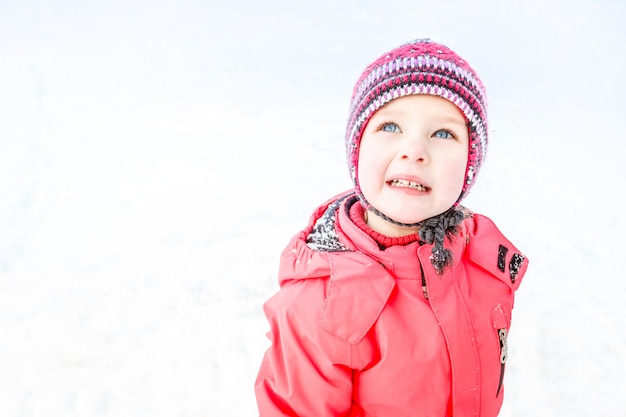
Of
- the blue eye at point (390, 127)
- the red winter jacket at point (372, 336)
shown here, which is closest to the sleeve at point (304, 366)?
the red winter jacket at point (372, 336)

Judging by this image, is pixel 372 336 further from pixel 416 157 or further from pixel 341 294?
pixel 416 157

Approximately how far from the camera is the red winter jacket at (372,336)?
1.22 m

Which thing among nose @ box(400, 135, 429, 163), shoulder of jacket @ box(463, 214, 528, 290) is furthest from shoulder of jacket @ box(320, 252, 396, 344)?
shoulder of jacket @ box(463, 214, 528, 290)

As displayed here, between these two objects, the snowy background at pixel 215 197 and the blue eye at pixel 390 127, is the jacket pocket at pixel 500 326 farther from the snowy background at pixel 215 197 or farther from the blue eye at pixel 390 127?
the snowy background at pixel 215 197

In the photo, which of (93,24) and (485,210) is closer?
(485,210)

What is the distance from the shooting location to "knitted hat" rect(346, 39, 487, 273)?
1.22m

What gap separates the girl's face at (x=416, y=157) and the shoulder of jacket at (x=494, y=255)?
0.30 meters

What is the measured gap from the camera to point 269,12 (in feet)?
30.1

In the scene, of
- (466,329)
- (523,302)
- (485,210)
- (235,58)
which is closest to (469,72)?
(466,329)

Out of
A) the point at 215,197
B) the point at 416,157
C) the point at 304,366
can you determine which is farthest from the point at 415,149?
the point at 215,197

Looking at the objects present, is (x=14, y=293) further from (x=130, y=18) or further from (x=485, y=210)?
(x=130, y=18)

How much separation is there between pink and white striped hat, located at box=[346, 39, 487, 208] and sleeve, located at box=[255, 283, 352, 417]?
0.37m

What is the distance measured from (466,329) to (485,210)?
2373mm

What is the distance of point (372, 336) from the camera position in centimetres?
125
